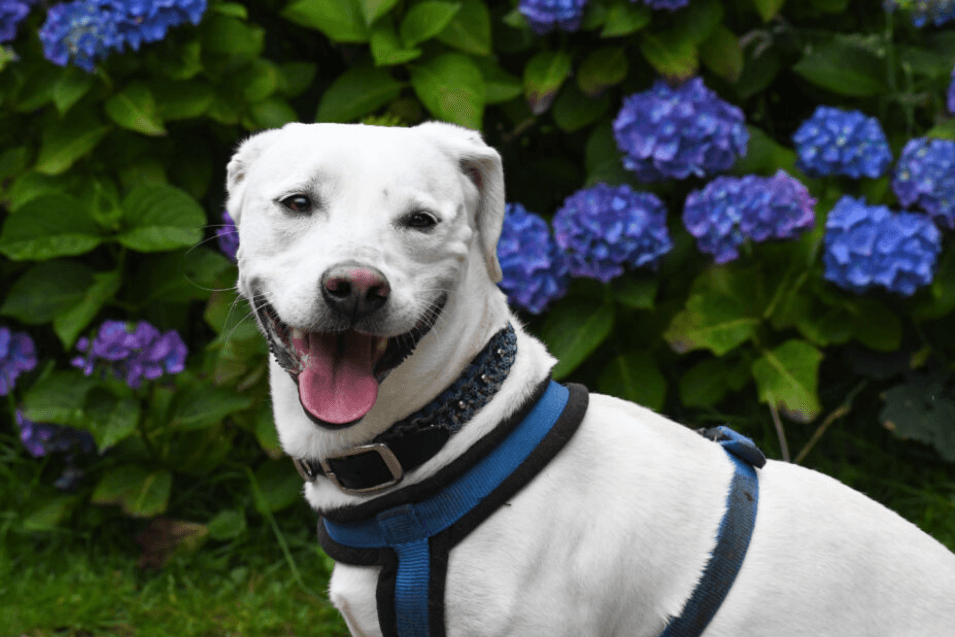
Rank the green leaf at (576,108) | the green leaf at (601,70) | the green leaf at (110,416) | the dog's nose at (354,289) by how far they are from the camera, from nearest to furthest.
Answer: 1. the dog's nose at (354,289)
2. the green leaf at (110,416)
3. the green leaf at (601,70)
4. the green leaf at (576,108)

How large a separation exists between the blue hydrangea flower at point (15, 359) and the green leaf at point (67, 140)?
0.68m

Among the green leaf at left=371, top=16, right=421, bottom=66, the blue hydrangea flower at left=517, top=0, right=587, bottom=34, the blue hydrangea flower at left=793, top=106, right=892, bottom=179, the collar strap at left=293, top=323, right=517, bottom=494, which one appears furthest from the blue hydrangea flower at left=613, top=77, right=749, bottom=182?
the collar strap at left=293, top=323, right=517, bottom=494

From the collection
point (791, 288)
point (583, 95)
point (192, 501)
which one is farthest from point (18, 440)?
point (791, 288)

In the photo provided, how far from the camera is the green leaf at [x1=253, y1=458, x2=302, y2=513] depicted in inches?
144

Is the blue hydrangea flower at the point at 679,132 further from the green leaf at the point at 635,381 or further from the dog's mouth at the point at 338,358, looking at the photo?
the dog's mouth at the point at 338,358

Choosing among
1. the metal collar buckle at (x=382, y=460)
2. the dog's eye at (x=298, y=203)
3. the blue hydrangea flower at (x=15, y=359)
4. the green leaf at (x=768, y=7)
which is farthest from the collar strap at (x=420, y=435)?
the blue hydrangea flower at (x=15, y=359)

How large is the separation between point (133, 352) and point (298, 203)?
1.78 metres

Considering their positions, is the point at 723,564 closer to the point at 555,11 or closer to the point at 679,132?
the point at 679,132

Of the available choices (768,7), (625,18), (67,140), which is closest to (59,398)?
(67,140)

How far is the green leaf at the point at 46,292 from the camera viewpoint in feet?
11.9

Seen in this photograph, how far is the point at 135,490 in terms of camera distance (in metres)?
3.54

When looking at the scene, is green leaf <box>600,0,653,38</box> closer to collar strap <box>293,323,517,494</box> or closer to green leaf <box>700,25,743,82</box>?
green leaf <box>700,25,743,82</box>

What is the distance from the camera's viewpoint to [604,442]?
6.77ft

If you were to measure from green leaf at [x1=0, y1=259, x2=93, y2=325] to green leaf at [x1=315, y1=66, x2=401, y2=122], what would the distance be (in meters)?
1.09
